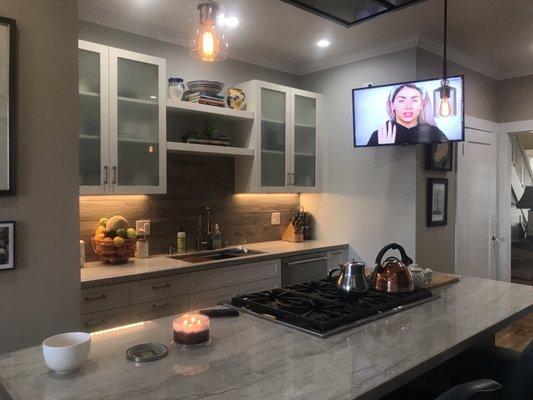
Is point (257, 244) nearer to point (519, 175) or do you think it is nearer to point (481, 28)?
point (481, 28)

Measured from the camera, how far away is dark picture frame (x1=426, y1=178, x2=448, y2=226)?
12.2ft

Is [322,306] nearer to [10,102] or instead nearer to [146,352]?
[146,352]

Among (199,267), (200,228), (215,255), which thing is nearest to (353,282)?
(199,267)

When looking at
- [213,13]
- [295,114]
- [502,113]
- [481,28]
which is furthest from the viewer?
[502,113]

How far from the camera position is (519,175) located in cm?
625

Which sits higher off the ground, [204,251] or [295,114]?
[295,114]

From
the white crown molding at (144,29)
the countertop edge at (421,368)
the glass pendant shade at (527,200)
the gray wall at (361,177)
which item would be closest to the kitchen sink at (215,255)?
the gray wall at (361,177)

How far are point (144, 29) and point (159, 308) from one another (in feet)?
6.72

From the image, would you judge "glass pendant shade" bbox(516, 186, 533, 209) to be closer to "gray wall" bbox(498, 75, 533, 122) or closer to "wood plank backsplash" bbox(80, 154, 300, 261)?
"gray wall" bbox(498, 75, 533, 122)

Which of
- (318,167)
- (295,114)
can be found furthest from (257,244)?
(295,114)

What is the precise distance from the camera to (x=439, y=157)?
381 cm

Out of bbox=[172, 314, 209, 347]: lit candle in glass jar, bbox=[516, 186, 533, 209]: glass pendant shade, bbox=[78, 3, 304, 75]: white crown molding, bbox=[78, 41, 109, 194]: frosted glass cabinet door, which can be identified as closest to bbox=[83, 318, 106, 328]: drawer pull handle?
bbox=[78, 41, 109, 194]: frosted glass cabinet door

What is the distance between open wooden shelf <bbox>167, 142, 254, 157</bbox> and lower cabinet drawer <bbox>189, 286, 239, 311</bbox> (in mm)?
1062

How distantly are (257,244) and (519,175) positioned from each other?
4278 millimetres
